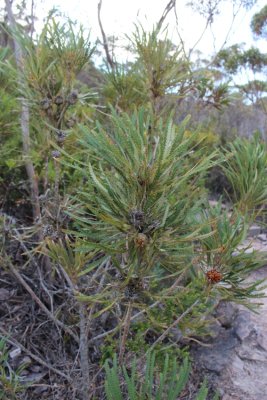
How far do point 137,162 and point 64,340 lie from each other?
1492 millimetres

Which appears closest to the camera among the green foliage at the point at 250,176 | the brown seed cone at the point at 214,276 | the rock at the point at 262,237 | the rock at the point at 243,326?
the brown seed cone at the point at 214,276

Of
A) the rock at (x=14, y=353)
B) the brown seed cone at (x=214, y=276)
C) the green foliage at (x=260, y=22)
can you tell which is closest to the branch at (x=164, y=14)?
the brown seed cone at (x=214, y=276)

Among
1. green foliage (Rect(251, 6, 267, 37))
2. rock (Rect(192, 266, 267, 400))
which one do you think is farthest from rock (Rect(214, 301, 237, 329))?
green foliage (Rect(251, 6, 267, 37))

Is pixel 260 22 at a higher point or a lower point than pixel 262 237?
higher

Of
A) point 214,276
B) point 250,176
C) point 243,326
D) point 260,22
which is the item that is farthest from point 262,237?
point 260,22

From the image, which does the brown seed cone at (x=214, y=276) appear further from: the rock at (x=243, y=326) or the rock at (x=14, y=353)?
the rock at (x=243, y=326)

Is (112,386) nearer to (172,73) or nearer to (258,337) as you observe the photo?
(172,73)

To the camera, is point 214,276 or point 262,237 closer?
point 214,276

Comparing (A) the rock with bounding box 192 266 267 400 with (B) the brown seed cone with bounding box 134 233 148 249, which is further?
(A) the rock with bounding box 192 266 267 400

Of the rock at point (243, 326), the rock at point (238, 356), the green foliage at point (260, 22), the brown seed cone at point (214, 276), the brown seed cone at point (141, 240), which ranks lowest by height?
the rock at point (238, 356)

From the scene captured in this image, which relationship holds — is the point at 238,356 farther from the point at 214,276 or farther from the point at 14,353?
the point at 214,276

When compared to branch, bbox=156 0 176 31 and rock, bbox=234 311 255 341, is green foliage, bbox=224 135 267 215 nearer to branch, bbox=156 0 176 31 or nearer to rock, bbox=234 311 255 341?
branch, bbox=156 0 176 31

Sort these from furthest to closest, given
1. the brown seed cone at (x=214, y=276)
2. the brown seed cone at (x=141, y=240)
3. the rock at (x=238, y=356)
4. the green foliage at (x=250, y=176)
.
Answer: the rock at (x=238, y=356) → the green foliage at (x=250, y=176) → the brown seed cone at (x=214, y=276) → the brown seed cone at (x=141, y=240)

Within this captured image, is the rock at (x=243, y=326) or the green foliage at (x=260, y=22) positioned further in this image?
the green foliage at (x=260, y=22)
